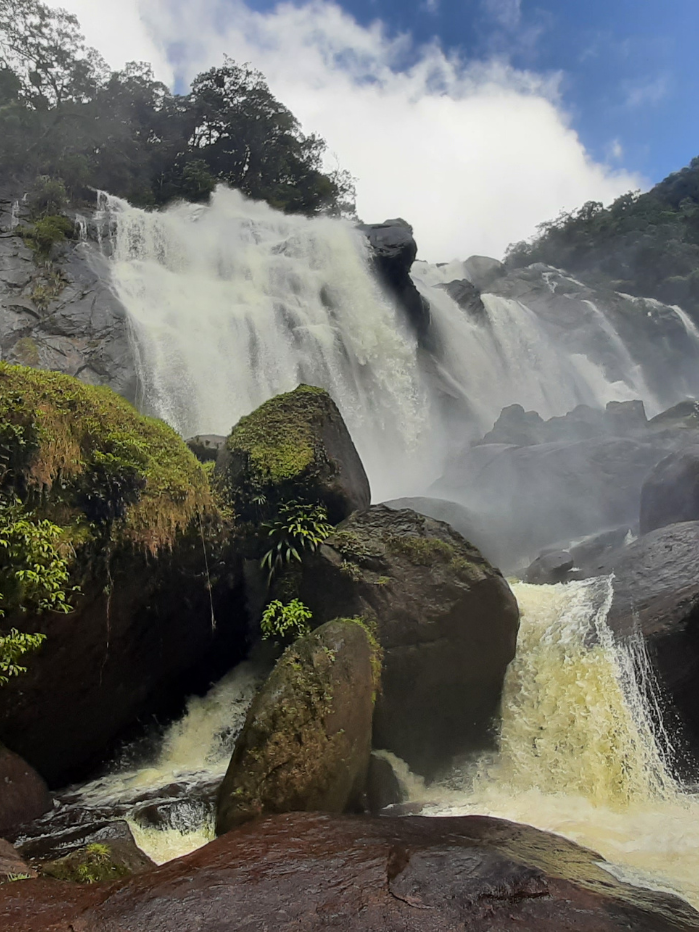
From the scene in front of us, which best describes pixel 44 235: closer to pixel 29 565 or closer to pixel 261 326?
pixel 261 326

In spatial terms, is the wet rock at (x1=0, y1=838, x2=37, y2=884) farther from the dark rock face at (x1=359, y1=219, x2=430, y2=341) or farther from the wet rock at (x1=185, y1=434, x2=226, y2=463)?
the dark rock face at (x1=359, y1=219, x2=430, y2=341)

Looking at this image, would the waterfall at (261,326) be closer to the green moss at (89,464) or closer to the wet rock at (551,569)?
the wet rock at (551,569)

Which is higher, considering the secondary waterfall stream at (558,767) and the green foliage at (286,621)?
the green foliage at (286,621)

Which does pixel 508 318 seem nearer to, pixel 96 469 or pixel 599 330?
pixel 599 330

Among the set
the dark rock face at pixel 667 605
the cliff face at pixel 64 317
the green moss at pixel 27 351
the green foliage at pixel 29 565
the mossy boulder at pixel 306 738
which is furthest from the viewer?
the cliff face at pixel 64 317

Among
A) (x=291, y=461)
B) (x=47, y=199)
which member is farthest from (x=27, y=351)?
(x=291, y=461)

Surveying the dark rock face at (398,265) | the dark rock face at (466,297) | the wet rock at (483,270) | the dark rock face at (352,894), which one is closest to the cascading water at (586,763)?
the dark rock face at (352,894)

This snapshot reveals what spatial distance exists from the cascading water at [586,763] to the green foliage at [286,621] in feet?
8.02

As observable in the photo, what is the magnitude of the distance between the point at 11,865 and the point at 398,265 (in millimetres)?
28736

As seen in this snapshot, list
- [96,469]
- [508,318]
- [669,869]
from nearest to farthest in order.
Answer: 1. [669,869]
2. [96,469]
3. [508,318]

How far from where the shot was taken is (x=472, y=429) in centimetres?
2833

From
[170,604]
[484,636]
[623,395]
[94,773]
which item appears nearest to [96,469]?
[170,604]

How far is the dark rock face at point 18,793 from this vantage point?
5.82 metres

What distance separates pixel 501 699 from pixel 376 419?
1690 centimetres
